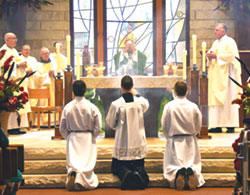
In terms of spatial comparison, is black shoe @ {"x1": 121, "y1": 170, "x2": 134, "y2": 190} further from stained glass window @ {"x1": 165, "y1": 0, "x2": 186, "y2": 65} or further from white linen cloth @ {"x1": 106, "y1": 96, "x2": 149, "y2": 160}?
stained glass window @ {"x1": 165, "y1": 0, "x2": 186, "y2": 65}

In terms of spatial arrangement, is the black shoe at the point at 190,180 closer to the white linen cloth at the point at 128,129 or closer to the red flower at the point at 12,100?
the white linen cloth at the point at 128,129

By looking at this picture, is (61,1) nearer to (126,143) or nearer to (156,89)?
(156,89)

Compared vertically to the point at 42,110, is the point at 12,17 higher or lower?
higher

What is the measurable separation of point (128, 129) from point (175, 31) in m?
6.42

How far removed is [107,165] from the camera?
7.70 m

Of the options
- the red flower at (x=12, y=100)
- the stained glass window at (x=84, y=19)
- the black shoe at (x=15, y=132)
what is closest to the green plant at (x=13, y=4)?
the stained glass window at (x=84, y=19)

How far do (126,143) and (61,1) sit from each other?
6.85 m

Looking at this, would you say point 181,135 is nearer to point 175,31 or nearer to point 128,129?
point 128,129

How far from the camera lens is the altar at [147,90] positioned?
9.09 meters

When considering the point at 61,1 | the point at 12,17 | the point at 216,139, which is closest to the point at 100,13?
the point at 61,1

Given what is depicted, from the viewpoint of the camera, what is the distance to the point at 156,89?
9.31 m

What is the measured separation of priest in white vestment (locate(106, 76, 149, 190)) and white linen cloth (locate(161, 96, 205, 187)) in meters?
0.32

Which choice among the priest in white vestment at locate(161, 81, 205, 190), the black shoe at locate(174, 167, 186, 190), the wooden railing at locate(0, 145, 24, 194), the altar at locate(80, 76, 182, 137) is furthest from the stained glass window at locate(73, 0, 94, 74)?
the wooden railing at locate(0, 145, 24, 194)

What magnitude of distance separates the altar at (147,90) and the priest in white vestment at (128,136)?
1.54 metres
